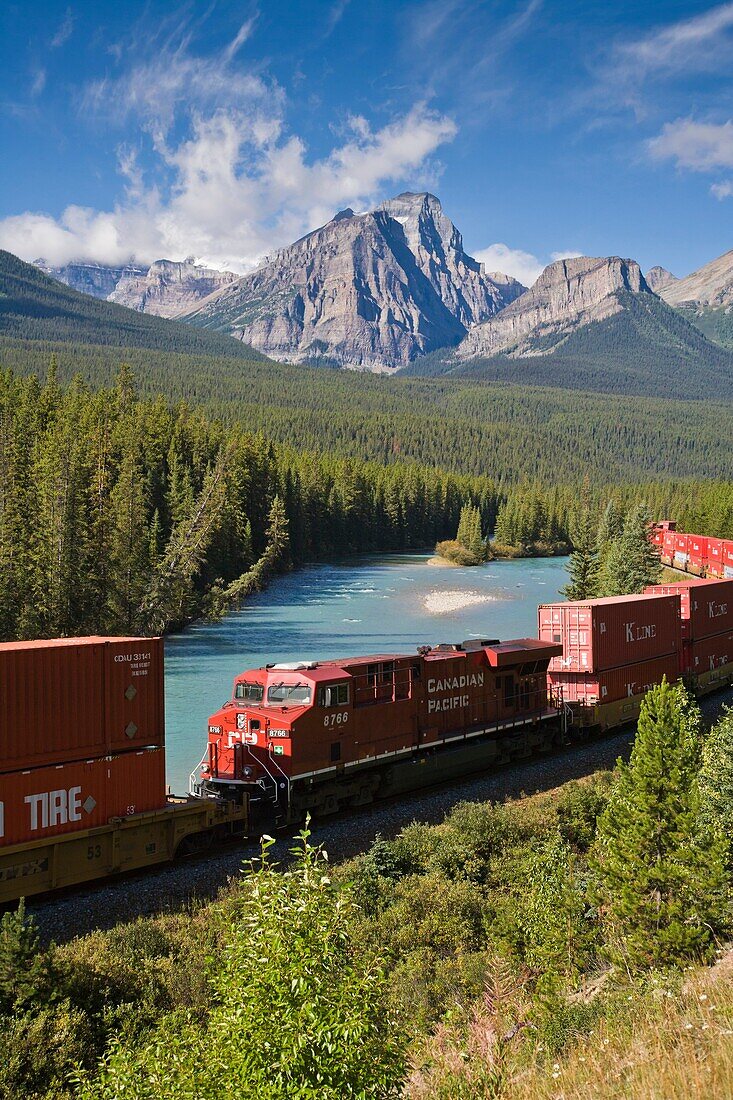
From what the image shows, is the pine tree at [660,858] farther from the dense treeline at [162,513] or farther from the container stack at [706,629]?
the dense treeline at [162,513]

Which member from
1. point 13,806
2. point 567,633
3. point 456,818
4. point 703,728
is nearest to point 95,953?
point 13,806

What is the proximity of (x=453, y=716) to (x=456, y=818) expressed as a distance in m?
5.85

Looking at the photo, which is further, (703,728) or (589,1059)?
(703,728)

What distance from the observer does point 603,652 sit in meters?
35.8

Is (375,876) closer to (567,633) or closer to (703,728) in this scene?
(567,633)

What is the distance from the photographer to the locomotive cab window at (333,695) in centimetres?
2480

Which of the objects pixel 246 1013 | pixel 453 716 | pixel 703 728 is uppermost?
pixel 246 1013

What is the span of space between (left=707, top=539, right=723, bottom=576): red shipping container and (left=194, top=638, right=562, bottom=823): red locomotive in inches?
3009

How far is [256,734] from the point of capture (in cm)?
2452

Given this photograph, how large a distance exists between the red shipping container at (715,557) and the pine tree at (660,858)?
86.3 m

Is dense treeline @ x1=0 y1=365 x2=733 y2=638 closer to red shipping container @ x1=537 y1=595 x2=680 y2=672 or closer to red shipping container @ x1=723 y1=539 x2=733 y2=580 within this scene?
red shipping container @ x1=537 y1=595 x2=680 y2=672

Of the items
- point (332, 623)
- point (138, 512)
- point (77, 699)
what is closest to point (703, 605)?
point (332, 623)

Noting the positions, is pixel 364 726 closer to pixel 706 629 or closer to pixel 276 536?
pixel 706 629

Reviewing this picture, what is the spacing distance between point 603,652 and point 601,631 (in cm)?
101
